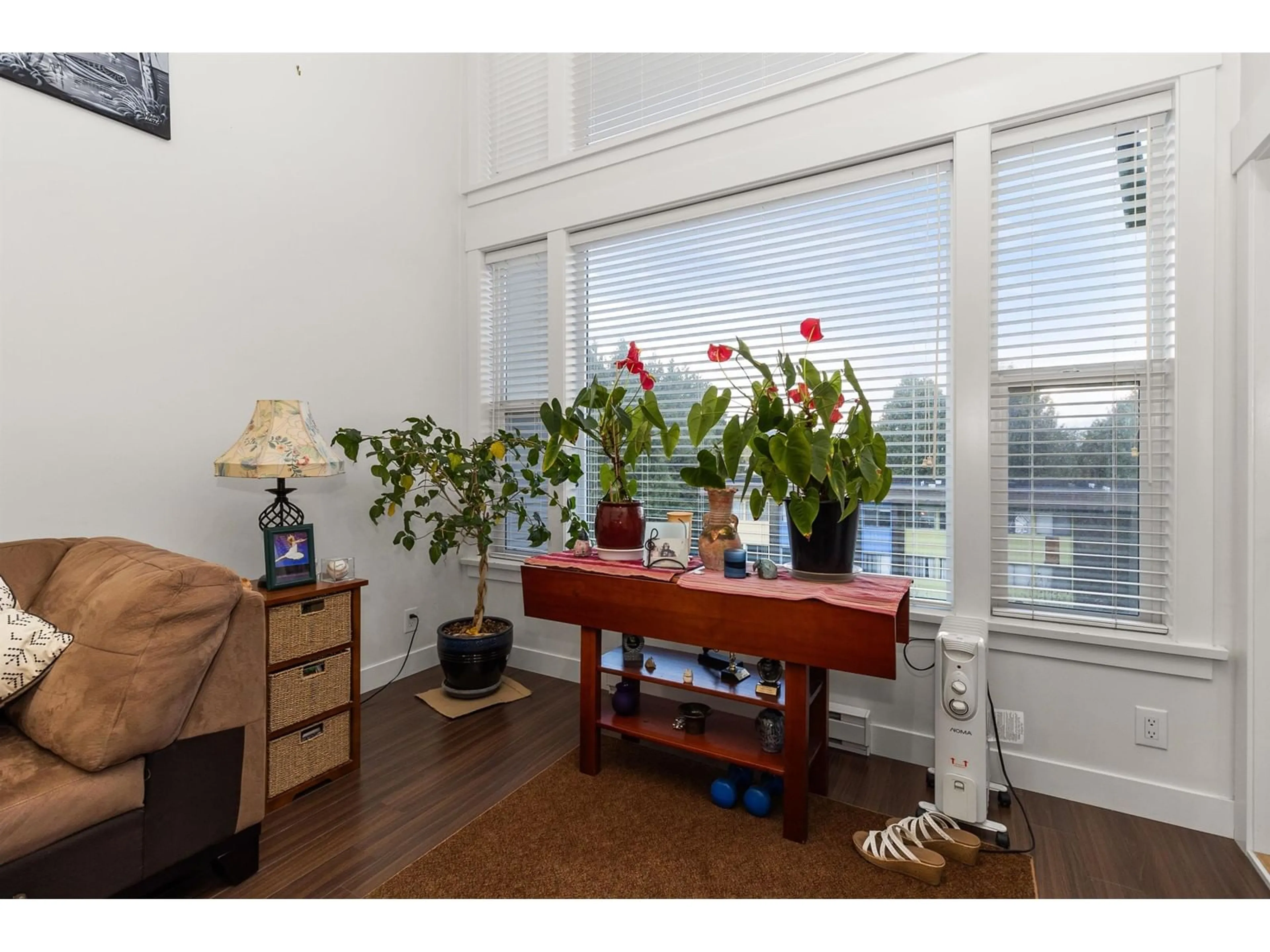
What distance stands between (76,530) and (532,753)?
1.69 m

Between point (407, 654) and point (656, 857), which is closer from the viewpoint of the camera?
point (656, 857)

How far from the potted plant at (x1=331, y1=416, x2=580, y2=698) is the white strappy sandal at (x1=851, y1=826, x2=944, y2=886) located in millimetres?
1572

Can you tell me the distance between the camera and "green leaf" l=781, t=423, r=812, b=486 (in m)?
1.77

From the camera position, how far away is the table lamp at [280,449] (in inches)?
75.7

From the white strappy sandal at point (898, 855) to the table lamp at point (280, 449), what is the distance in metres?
1.97

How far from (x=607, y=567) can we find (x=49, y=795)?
1.45 meters

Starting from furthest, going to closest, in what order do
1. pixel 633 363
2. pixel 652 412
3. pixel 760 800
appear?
1. pixel 633 363
2. pixel 652 412
3. pixel 760 800

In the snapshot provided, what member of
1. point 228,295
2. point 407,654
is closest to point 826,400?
point 228,295

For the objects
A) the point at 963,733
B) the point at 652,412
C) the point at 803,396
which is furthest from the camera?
the point at 652,412

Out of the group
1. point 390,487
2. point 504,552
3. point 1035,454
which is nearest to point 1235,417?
point 1035,454

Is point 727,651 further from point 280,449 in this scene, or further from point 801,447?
point 280,449

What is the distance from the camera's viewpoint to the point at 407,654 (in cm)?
305

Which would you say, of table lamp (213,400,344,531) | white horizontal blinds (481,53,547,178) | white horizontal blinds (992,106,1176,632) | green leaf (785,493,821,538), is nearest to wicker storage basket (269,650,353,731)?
table lamp (213,400,344,531)

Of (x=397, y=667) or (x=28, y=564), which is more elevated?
(x=28, y=564)
